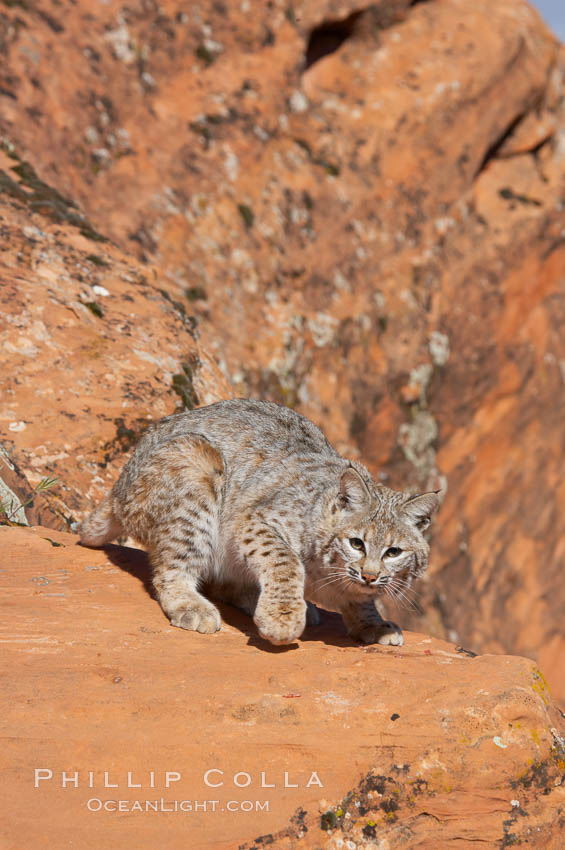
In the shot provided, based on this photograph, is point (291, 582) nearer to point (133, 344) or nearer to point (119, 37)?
point (133, 344)

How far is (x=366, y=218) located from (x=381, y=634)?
9292mm

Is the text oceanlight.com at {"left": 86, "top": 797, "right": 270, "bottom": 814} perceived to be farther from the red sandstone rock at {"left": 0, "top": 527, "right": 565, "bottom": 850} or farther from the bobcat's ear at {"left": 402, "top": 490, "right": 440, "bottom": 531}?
the bobcat's ear at {"left": 402, "top": 490, "right": 440, "bottom": 531}

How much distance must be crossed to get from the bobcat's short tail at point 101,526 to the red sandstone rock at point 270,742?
1212 mm

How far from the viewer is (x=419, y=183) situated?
539 inches

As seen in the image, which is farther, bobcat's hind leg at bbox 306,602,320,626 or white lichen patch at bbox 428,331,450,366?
white lichen patch at bbox 428,331,450,366

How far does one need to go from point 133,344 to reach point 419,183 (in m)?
7.25

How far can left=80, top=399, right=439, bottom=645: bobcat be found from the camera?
4910 millimetres

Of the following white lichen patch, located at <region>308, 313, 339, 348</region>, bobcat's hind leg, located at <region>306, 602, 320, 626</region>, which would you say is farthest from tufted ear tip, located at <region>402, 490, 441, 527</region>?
white lichen patch, located at <region>308, 313, 339, 348</region>

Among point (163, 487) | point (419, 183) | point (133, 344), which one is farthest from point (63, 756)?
point (419, 183)

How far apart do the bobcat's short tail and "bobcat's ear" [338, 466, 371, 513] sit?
5.48 feet

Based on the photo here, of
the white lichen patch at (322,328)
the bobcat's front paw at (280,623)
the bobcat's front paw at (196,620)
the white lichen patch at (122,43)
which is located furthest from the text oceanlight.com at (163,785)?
the white lichen patch at (122,43)

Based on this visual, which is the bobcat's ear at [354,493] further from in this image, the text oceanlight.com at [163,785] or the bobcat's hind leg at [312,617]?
the text oceanlight.com at [163,785]

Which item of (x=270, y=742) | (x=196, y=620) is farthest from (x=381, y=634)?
(x=270, y=742)

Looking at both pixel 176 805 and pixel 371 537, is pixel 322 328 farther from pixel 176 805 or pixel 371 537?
pixel 176 805
